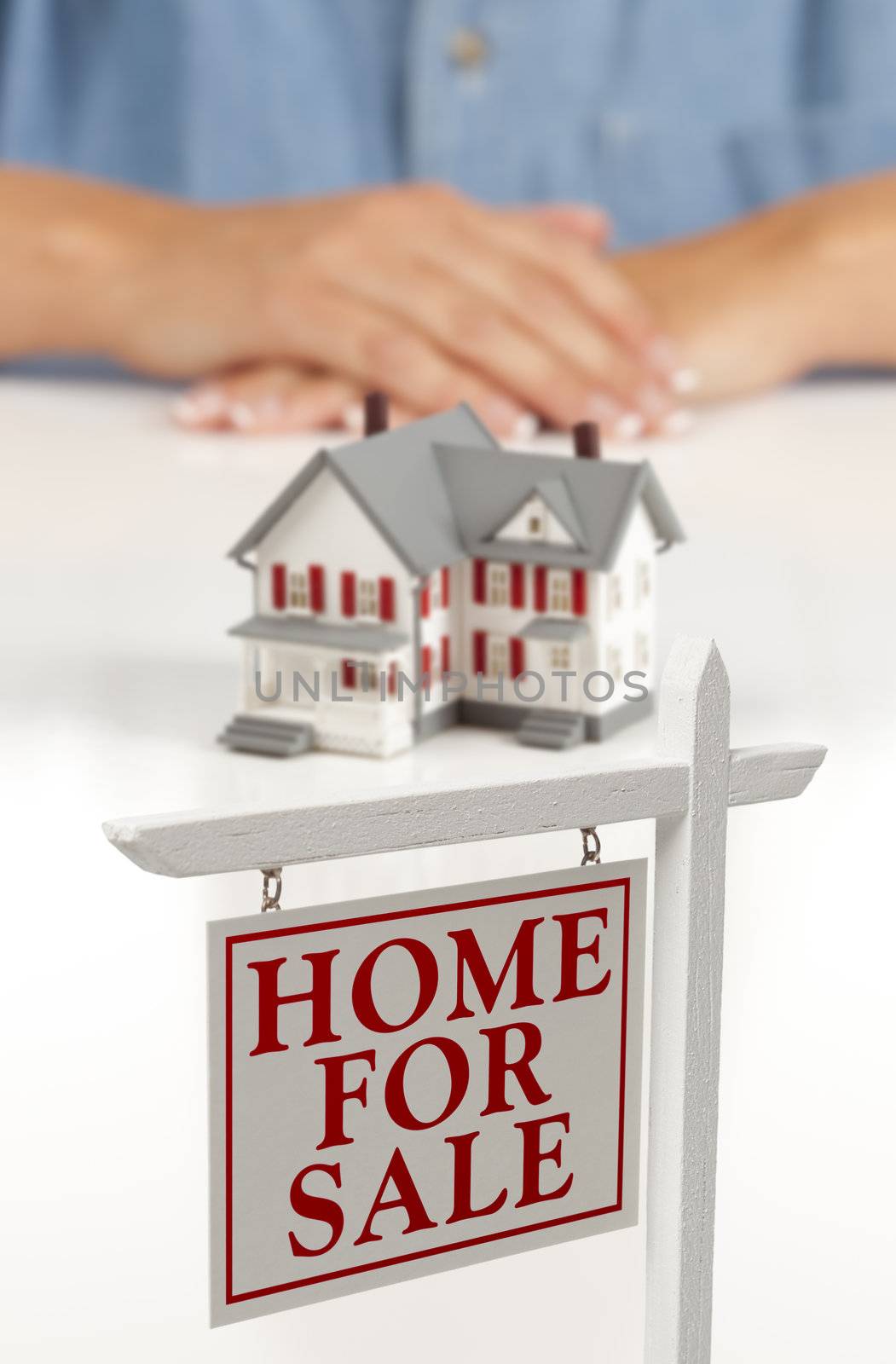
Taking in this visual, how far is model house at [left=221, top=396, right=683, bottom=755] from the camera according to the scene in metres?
0.81

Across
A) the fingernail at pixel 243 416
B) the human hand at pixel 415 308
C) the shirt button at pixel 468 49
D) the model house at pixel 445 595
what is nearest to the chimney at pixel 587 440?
the model house at pixel 445 595

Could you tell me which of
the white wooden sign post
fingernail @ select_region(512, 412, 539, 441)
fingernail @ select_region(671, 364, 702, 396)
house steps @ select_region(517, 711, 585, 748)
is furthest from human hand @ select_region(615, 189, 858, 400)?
the white wooden sign post

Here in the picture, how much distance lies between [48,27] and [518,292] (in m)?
0.57

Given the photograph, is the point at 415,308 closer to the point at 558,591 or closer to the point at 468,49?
the point at 468,49

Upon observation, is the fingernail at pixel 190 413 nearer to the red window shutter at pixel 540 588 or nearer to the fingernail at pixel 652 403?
the fingernail at pixel 652 403

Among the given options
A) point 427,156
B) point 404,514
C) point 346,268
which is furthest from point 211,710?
point 427,156

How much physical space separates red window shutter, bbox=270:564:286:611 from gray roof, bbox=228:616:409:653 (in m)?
0.01

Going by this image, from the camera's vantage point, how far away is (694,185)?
1.67 m

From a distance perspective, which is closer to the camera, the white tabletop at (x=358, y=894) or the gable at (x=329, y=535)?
the white tabletop at (x=358, y=894)

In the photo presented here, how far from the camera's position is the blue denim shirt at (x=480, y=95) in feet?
5.19

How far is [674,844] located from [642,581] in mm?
466

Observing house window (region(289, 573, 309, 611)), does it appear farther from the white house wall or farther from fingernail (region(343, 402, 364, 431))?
fingernail (region(343, 402, 364, 431))

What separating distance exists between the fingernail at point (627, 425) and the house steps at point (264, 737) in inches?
22.7

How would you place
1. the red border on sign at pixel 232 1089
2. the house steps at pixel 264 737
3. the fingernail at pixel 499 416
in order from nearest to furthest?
the red border on sign at pixel 232 1089 → the house steps at pixel 264 737 → the fingernail at pixel 499 416
